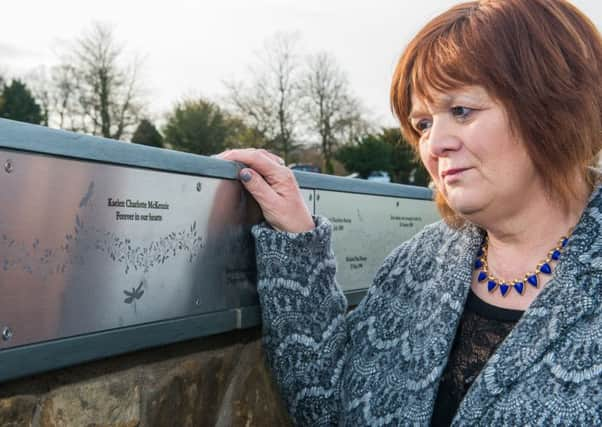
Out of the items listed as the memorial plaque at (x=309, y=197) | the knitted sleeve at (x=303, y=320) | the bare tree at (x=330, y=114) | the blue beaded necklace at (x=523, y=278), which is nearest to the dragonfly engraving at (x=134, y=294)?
the knitted sleeve at (x=303, y=320)

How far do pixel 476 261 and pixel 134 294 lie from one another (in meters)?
0.98

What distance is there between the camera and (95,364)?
4.89 feet

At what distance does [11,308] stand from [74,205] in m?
0.23

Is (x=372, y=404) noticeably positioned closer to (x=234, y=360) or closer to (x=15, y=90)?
(x=234, y=360)

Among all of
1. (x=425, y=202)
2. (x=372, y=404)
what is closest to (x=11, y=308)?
(x=372, y=404)

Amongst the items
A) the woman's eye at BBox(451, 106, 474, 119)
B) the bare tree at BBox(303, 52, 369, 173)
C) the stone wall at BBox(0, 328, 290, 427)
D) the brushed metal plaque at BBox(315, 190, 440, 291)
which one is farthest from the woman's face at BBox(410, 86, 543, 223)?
the bare tree at BBox(303, 52, 369, 173)

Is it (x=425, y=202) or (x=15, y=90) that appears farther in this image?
(x=15, y=90)

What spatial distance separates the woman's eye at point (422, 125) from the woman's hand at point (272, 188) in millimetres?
372

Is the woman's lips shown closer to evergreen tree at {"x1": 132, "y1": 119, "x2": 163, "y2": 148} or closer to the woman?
the woman

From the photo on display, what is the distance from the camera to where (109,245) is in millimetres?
1428

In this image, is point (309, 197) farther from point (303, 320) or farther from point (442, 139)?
point (442, 139)

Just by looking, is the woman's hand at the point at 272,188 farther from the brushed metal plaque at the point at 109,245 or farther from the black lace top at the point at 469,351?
the black lace top at the point at 469,351

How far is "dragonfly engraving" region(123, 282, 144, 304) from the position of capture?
1.49 m

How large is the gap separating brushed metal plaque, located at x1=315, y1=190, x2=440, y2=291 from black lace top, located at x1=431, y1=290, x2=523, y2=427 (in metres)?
0.68
